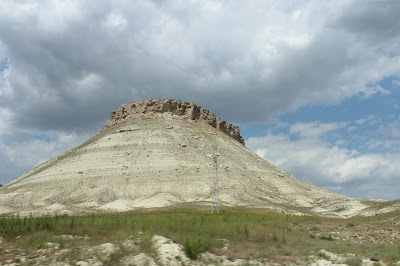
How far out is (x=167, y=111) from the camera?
131125mm

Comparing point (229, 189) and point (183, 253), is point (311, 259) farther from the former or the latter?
point (229, 189)

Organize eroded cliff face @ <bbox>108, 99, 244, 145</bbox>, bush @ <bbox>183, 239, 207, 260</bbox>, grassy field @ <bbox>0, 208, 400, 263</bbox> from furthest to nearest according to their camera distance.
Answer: eroded cliff face @ <bbox>108, 99, 244, 145</bbox> < grassy field @ <bbox>0, 208, 400, 263</bbox> < bush @ <bbox>183, 239, 207, 260</bbox>

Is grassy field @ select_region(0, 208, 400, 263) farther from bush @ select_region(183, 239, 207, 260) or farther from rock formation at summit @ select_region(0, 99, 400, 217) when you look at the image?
rock formation at summit @ select_region(0, 99, 400, 217)

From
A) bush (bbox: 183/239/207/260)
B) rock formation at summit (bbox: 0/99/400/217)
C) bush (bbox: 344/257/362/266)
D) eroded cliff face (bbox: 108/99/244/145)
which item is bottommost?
bush (bbox: 344/257/362/266)

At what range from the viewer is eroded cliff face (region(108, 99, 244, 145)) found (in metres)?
131

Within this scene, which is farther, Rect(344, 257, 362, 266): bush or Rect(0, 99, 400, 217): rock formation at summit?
Rect(0, 99, 400, 217): rock formation at summit

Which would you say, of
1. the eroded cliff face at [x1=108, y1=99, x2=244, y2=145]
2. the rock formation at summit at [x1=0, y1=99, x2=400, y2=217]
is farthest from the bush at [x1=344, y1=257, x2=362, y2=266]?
the eroded cliff face at [x1=108, y1=99, x2=244, y2=145]

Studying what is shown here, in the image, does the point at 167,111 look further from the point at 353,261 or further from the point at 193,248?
the point at 353,261

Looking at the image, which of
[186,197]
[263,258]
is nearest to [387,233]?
[263,258]

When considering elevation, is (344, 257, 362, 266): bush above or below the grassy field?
below

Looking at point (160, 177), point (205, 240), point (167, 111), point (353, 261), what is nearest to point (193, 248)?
point (205, 240)

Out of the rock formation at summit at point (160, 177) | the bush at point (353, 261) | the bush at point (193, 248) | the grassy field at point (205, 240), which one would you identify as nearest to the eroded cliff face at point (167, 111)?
the rock formation at summit at point (160, 177)

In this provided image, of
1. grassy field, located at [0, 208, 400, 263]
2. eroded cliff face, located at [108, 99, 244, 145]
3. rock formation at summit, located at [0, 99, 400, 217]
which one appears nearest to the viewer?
grassy field, located at [0, 208, 400, 263]

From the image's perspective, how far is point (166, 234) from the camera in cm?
2500
